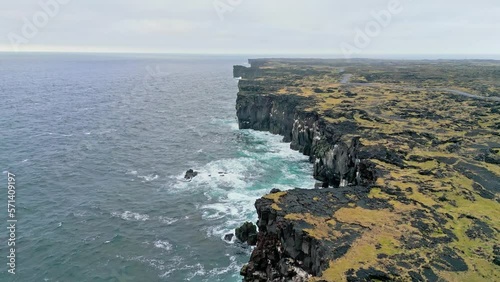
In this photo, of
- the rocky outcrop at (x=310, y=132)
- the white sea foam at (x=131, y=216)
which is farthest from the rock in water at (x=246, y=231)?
the white sea foam at (x=131, y=216)

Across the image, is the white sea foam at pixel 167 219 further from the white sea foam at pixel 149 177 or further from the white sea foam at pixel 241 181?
the white sea foam at pixel 149 177

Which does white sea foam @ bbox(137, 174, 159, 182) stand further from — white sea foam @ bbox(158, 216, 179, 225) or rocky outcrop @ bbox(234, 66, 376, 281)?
rocky outcrop @ bbox(234, 66, 376, 281)

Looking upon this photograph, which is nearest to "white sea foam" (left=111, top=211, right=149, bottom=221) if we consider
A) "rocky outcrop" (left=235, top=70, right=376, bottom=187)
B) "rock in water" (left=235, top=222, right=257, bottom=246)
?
"rock in water" (left=235, top=222, right=257, bottom=246)

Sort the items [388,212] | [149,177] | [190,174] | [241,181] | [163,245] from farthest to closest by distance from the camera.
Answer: [190,174], [149,177], [241,181], [163,245], [388,212]

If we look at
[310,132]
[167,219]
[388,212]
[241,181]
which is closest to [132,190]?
[167,219]

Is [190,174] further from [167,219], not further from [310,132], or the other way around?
[310,132]

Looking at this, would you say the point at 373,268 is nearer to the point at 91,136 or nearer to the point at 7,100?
the point at 91,136
